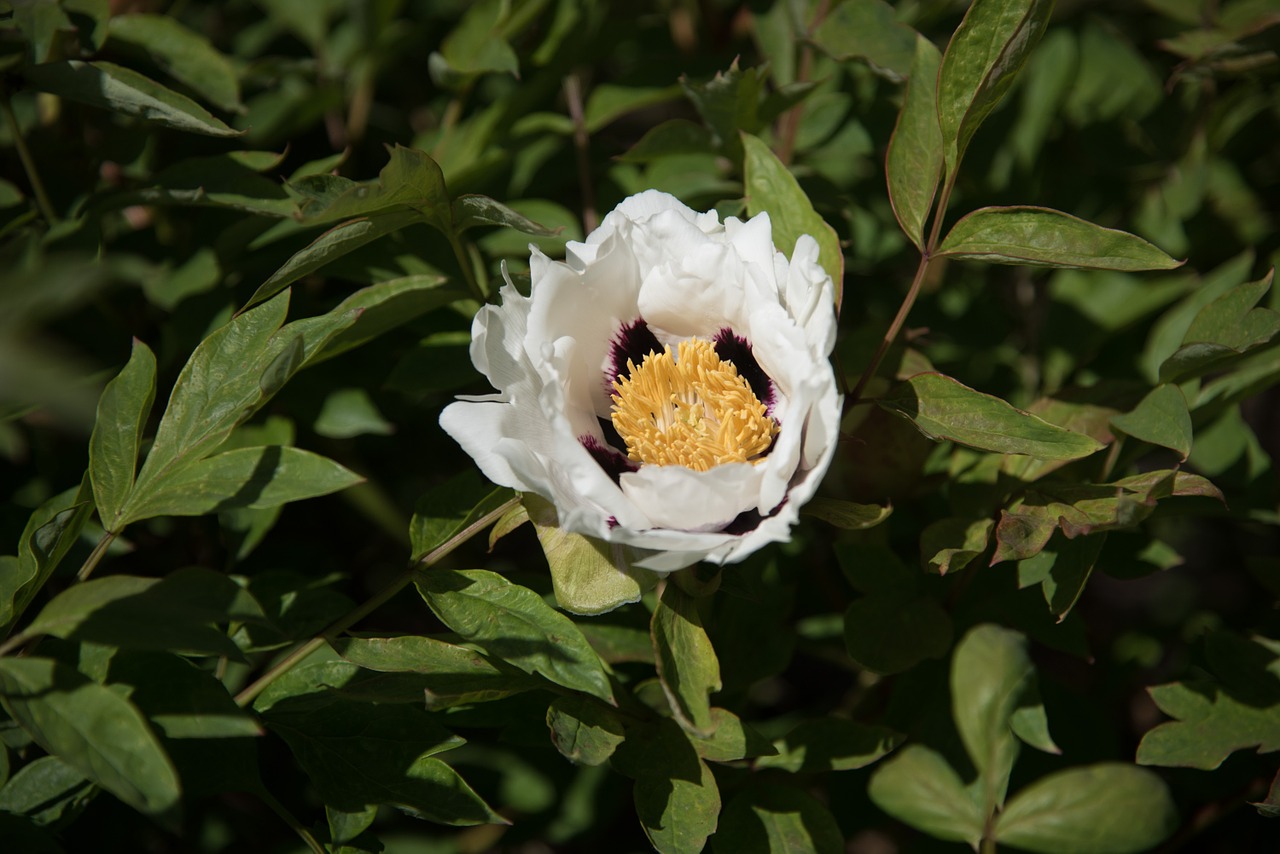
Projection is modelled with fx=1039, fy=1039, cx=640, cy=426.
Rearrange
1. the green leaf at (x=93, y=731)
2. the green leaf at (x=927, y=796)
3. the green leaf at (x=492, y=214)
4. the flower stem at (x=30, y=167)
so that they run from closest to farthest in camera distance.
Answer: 1. the green leaf at (x=93, y=731)
2. the green leaf at (x=492, y=214)
3. the green leaf at (x=927, y=796)
4. the flower stem at (x=30, y=167)

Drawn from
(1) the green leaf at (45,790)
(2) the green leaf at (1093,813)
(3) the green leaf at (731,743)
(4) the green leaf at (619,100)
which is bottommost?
(2) the green leaf at (1093,813)

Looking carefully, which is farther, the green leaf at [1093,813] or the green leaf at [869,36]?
the green leaf at [869,36]

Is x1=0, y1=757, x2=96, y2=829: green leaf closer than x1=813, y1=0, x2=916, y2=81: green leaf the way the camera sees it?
Yes

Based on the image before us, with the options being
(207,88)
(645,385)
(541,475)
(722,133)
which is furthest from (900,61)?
(207,88)

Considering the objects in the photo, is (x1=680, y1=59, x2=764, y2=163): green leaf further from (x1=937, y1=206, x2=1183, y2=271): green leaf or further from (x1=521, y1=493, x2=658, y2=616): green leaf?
(x1=521, y1=493, x2=658, y2=616): green leaf

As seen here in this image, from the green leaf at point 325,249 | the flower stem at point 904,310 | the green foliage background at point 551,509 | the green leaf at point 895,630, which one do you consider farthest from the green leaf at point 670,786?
the green leaf at point 325,249

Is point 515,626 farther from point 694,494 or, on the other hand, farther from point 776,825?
point 776,825

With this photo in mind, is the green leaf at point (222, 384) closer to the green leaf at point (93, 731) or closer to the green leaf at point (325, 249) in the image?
the green leaf at point (325, 249)

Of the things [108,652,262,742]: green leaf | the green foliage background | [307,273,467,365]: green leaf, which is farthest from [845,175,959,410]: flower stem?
[108,652,262,742]: green leaf
